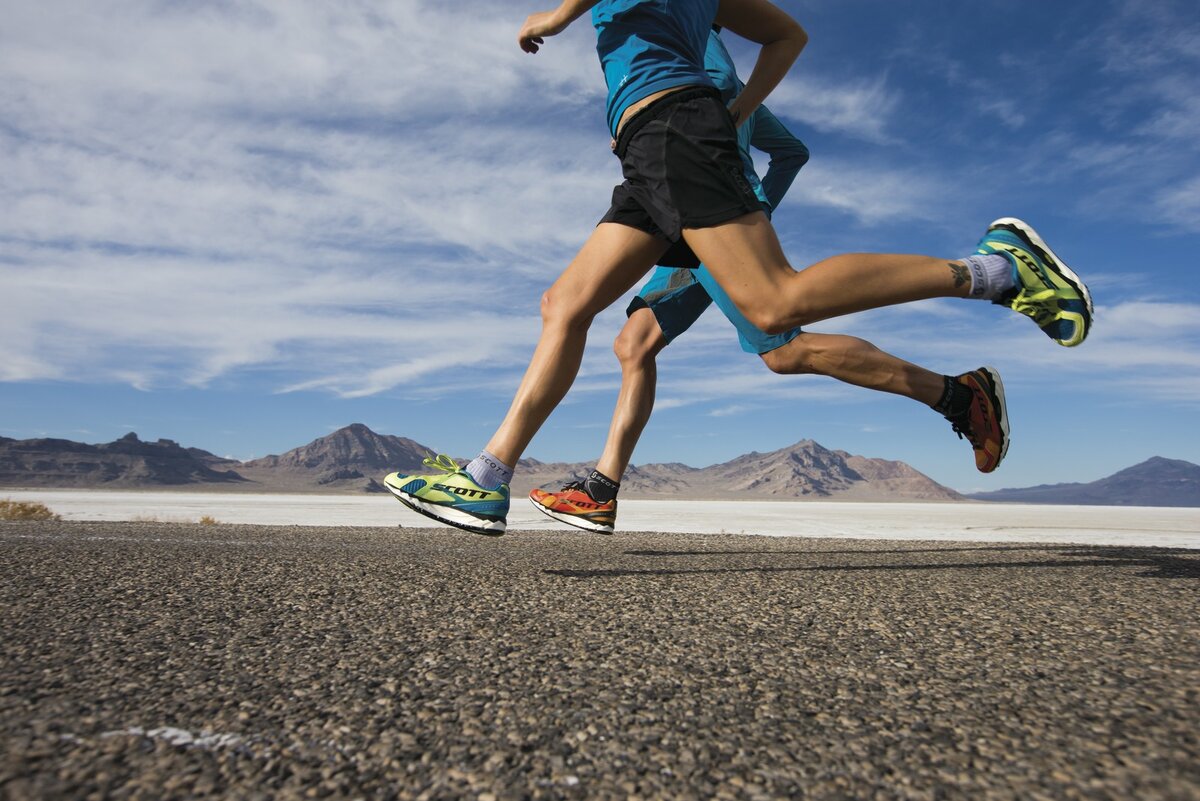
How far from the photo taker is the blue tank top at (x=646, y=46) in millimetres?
2477

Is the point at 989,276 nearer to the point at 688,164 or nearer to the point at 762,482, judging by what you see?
the point at 688,164

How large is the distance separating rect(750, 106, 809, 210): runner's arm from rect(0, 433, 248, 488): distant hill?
134901mm

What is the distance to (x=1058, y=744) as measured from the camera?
1000mm

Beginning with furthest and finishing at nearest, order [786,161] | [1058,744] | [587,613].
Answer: [786,161], [587,613], [1058,744]

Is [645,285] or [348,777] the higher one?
[645,285]

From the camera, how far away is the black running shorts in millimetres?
2299

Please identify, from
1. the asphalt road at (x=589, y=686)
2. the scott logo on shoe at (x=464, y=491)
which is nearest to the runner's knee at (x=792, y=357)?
the asphalt road at (x=589, y=686)

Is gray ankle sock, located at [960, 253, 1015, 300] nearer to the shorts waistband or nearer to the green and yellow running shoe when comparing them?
the shorts waistband

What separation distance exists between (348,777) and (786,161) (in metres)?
3.66

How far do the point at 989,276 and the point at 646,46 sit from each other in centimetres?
134

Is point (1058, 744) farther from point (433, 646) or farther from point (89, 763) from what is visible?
point (89, 763)

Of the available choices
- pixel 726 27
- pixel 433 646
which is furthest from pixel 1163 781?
pixel 726 27

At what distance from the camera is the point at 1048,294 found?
240 cm

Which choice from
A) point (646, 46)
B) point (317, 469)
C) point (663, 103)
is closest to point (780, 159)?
point (646, 46)
